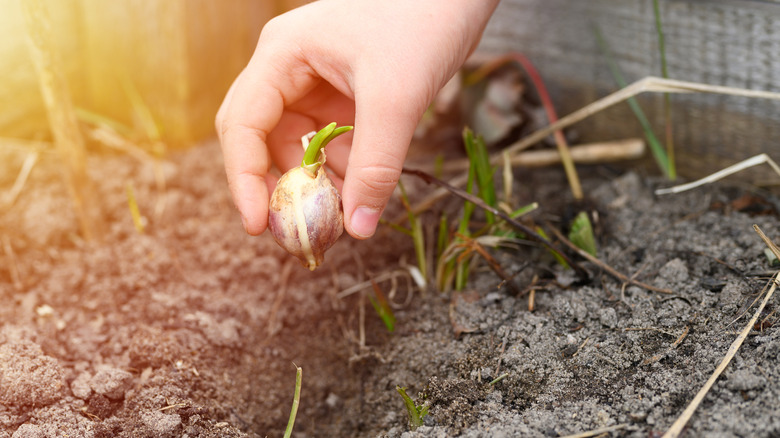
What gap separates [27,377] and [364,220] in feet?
2.04

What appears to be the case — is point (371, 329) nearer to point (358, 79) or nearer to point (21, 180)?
point (358, 79)

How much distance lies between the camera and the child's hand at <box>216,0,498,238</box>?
3.25 feet

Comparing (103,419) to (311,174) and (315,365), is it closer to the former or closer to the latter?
(315,365)

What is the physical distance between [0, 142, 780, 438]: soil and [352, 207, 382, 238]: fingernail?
282 mm

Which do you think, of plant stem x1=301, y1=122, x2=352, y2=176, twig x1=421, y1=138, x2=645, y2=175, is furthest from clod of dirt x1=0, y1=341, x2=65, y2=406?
twig x1=421, y1=138, x2=645, y2=175

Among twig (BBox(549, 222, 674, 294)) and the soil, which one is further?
twig (BBox(549, 222, 674, 294))

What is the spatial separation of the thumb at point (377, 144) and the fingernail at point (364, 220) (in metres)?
0.02

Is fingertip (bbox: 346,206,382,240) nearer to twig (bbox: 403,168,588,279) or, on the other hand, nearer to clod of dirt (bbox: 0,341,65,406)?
twig (bbox: 403,168,588,279)

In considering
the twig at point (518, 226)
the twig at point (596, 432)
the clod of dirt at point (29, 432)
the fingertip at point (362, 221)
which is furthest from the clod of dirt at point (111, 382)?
the twig at point (596, 432)

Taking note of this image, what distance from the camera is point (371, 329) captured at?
4.36ft

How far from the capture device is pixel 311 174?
102 cm

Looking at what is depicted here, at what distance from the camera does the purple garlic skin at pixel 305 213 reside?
100 cm

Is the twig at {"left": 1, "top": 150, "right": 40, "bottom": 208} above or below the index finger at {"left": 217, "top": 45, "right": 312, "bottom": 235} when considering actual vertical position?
below

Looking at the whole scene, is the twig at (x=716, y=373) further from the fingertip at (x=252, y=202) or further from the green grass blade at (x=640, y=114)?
the fingertip at (x=252, y=202)
